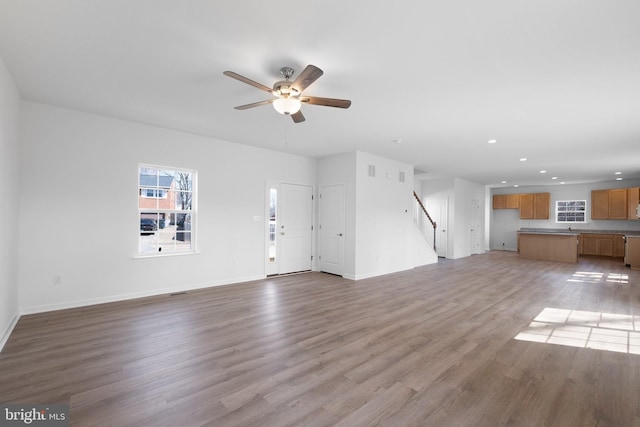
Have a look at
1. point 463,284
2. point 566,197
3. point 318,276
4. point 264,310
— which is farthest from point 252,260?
point 566,197

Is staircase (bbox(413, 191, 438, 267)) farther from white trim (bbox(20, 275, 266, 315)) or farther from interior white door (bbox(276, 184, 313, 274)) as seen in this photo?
white trim (bbox(20, 275, 266, 315))

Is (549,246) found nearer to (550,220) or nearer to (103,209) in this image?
(550,220)

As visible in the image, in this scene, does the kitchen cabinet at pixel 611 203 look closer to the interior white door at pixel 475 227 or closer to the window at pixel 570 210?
the window at pixel 570 210

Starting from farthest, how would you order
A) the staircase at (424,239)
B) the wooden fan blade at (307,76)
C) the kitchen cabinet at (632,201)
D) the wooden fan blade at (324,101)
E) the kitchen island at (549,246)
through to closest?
the kitchen cabinet at (632,201) → the kitchen island at (549,246) → the staircase at (424,239) → the wooden fan blade at (324,101) → the wooden fan blade at (307,76)

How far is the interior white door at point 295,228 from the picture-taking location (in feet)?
21.7

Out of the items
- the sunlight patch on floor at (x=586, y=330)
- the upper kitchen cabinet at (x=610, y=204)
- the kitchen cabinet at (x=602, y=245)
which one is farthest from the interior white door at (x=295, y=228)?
the upper kitchen cabinet at (x=610, y=204)

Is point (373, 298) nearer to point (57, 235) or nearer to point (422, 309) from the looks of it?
point (422, 309)

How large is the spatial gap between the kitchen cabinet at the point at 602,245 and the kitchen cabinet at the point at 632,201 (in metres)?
0.75

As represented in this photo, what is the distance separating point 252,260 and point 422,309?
3.49 m

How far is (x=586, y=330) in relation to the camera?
358 centimetres

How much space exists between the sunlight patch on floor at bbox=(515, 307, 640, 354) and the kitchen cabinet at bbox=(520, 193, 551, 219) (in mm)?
8721

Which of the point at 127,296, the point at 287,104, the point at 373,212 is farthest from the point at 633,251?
the point at 127,296

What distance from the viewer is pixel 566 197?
1125cm

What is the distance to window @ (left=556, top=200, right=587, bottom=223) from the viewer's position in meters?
11.0
